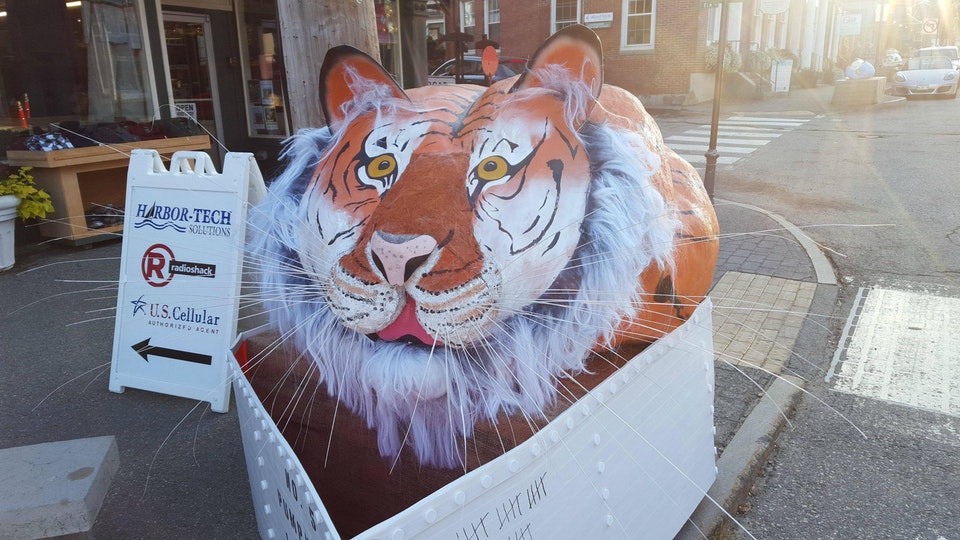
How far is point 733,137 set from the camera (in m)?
14.5

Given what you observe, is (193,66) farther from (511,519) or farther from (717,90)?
(511,519)

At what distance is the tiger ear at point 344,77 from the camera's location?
190 cm

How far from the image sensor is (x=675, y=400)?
2252 mm

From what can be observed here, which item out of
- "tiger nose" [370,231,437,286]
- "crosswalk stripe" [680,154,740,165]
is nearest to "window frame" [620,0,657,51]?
"crosswalk stripe" [680,154,740,165]

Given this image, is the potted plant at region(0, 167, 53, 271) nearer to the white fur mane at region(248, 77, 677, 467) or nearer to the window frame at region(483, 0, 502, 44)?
the white fur mane at region(248, 77, 677, 467)

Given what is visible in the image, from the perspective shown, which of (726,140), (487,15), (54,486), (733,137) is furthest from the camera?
(487,15)

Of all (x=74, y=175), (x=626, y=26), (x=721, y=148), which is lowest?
(x=721, y=148)

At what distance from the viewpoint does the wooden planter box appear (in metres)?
6.50

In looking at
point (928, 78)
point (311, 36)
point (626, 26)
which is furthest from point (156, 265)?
point (928, 78)

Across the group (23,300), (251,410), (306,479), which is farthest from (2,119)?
(306,479)

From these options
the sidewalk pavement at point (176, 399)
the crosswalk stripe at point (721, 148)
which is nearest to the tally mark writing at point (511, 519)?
the sidewalk pavement at point (176, 399)

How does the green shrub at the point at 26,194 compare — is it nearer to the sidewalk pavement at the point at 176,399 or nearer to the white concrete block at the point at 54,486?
the sidewalk pavement at the point at 176,399

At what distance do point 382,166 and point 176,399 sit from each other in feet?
9.73

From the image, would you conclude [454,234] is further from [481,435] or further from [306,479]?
[306,479]
